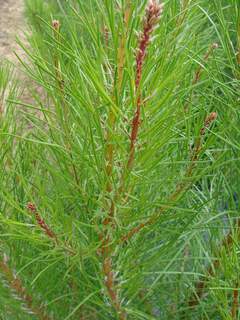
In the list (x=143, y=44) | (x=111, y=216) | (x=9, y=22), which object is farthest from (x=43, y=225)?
(x=9, y=22)

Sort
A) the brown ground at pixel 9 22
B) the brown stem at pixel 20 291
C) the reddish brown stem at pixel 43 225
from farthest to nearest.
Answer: the brown ground at pixel 9 22 < the brown stem at pixel 20 291 < the reddish brown stem at pixel 43 225

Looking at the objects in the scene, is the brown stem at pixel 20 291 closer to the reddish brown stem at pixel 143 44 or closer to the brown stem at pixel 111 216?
the brown stem at pixel 111 216

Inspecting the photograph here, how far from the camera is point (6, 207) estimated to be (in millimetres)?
666

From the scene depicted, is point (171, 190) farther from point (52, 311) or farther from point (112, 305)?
point (52, 311)

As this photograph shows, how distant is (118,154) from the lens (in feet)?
1.57

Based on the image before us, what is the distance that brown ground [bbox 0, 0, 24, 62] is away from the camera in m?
2.61

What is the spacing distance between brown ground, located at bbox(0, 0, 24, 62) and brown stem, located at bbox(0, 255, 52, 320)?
76.7 inches

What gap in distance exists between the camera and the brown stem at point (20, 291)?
2.31ft

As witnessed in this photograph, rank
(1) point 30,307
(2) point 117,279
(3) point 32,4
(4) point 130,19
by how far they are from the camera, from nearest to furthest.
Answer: (4) point 130,19 < (2) point 117,279 < (1) point 30,307 < (3) point 32,4

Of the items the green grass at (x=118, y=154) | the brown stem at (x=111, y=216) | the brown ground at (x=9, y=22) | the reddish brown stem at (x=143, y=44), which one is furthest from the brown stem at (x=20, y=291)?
the brown ground at (x=9, y=22)

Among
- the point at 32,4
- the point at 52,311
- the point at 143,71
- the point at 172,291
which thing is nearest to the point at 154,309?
the point at 172,291

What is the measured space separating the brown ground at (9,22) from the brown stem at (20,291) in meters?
1.95

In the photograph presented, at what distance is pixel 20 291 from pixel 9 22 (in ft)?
7.58

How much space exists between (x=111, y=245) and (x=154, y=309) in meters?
0.32
